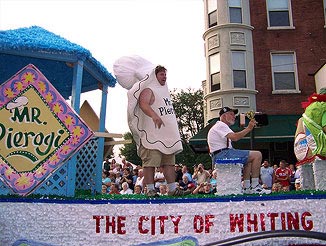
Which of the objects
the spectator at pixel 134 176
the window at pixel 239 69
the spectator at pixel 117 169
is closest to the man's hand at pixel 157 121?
the spectator at pixel 134 176

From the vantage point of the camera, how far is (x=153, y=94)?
4.70 metres

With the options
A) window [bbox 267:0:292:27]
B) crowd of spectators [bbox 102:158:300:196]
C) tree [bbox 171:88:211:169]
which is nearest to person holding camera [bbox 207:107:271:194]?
crowd of spectators [bbox 102:158:300:196]

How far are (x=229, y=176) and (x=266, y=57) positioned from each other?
13.4 metres

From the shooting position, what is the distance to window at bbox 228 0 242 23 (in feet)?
55.6

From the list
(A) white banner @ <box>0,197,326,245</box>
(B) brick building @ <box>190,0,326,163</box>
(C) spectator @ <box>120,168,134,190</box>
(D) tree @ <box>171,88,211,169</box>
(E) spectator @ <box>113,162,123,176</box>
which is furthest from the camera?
(D) tree @ <box>171,88,211,169</box>

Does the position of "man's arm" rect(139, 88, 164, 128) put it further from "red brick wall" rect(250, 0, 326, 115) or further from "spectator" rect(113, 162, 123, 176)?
"red brick wall" rect(250, 0, 326, 115)

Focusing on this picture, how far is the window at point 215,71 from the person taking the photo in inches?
659

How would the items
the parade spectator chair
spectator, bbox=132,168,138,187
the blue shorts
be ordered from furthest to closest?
spectator, bbox=132,168,138,187 → the blue shorts → the parade spectator chair

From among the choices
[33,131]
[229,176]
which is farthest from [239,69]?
[33,131]

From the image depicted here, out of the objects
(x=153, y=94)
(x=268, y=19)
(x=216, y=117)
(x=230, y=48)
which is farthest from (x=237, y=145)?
(x=153, y=94)

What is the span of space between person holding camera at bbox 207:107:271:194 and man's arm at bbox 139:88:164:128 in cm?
77

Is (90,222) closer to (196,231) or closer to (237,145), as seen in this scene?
(196,231)

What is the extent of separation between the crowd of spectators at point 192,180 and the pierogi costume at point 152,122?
9.98 ft

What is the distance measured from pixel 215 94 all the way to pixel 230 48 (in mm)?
2104
